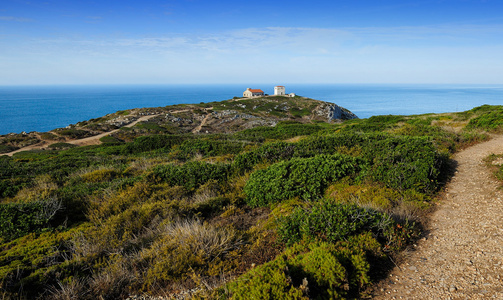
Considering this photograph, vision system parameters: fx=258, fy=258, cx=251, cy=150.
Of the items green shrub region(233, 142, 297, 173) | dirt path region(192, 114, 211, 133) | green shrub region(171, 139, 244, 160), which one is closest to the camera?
green shrub region(233, 142, 297, 173)

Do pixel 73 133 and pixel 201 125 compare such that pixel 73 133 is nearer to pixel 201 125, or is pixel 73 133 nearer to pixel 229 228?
pixel 201 125

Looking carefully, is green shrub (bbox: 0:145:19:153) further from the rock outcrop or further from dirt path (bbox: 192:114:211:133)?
the rock outcrop

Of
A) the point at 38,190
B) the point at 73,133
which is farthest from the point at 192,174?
the point at 73,133

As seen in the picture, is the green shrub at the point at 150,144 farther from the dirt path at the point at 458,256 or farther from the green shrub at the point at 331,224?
the dirt path at the point at 458,256

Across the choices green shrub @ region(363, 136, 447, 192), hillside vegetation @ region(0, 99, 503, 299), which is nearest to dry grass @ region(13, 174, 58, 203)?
hillside vegetation @ region(0, 99, 503, 299)

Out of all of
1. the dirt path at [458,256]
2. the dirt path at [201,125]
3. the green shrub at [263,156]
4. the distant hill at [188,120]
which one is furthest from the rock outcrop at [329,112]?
the dirt path at [458,256]
